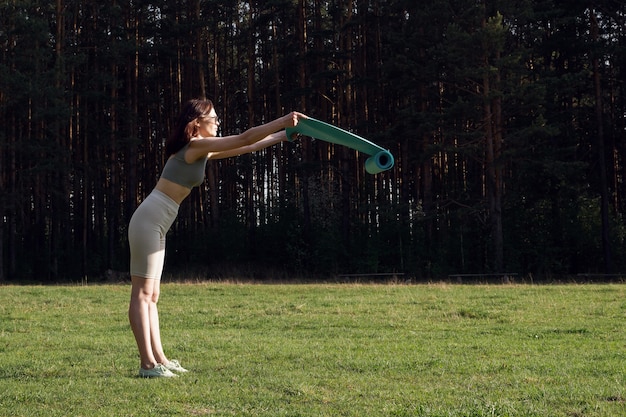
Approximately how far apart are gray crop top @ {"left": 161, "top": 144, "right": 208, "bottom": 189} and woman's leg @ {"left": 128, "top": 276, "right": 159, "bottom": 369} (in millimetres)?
840

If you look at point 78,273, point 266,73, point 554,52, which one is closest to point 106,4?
point 266,73

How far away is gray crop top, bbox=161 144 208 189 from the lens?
6355 mm

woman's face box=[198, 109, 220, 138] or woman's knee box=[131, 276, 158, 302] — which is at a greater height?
woman's face box=[198, 109, 220, 138]

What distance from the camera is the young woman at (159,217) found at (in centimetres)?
628

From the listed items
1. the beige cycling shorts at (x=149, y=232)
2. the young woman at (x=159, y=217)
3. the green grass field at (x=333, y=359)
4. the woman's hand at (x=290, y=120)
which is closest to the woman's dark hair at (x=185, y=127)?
the young woman at (x=159, y=217)

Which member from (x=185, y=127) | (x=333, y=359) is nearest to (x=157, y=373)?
(x=333, y=359)

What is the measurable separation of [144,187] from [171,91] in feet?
18.4

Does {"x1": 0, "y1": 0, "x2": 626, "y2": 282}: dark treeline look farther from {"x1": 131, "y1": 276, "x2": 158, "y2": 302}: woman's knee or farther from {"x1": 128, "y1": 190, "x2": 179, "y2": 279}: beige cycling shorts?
{"x1": 131, "y1": 276, "x2": 158, "y2": 302}: woman's knee

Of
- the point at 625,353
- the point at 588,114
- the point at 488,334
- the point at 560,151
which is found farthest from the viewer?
the point at 588,114

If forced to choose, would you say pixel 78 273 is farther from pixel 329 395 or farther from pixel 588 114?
pixel 329 395

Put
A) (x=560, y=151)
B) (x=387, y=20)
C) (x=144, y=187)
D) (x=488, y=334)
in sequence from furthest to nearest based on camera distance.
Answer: (x=144, y=187)
(x=387, y=20)
(x=560, y=151)
(x=488, y=334)

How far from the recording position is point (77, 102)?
39344 mm

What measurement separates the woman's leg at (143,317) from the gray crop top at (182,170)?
840 mm

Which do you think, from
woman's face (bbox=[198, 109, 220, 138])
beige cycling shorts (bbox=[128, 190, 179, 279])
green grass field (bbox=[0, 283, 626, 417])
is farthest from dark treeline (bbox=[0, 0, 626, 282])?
beige cycling shorts (bbox=[128, 190, 179, 279])
